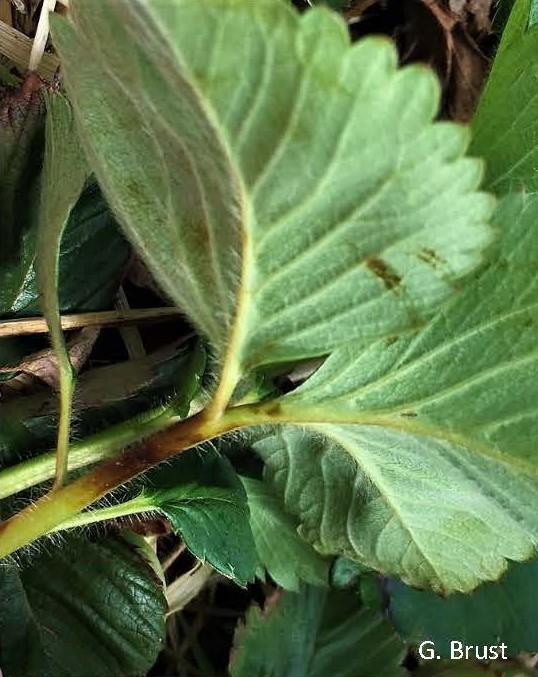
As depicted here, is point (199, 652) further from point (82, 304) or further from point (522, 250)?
point (522, 250)

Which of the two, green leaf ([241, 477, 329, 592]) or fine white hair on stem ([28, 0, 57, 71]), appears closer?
fine white hair on stem ([28, 0, 57, 71])

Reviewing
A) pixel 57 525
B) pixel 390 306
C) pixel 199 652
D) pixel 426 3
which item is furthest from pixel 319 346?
pixel 199 652

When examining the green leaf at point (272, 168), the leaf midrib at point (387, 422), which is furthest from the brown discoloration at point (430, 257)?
the leaf midrib at point (387, 422)

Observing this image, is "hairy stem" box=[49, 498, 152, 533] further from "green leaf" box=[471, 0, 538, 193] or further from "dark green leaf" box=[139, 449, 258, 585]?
"green leaf" box=[471, 0, 538, 193]

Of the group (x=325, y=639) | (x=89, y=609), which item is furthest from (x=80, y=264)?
(x=325, y=639)

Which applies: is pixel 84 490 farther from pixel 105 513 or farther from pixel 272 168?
pixel 272 168


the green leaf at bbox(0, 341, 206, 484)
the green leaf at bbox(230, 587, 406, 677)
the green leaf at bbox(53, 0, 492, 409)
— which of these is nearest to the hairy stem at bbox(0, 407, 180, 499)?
the green leaf at bbox(0, 341, 206, 484)

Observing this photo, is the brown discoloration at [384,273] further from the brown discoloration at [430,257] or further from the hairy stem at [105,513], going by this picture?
the hairy stem at [105,513]

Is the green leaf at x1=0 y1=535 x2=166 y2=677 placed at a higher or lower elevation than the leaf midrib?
lower
